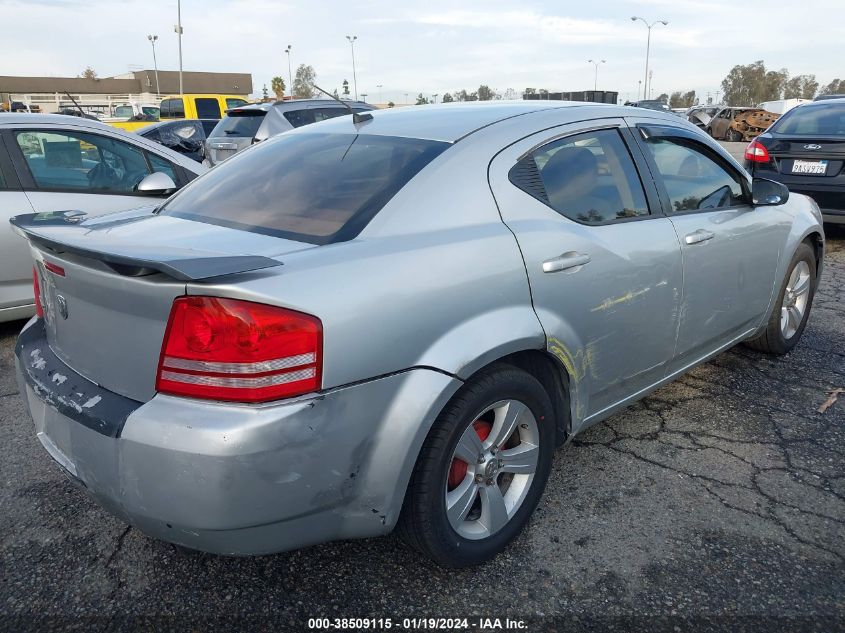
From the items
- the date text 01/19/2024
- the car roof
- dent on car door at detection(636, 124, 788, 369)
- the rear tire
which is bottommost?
the date text 01/19/2024

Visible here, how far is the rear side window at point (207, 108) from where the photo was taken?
71.8 feet

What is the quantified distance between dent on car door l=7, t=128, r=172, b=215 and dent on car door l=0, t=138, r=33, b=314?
0.20 feet

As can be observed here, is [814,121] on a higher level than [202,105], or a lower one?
lower

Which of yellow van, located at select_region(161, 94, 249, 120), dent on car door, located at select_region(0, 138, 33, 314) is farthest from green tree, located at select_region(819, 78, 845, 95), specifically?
dent on car door, located at select_region(0, 138, 33, 314)

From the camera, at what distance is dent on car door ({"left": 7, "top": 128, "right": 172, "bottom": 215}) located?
15.3ft

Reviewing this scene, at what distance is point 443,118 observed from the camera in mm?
2760

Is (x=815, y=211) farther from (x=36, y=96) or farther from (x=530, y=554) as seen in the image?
(x=36, y=96)

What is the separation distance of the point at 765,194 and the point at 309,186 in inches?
98.7

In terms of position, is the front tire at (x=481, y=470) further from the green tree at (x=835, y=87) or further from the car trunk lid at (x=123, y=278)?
the green tree at (x=835, y=87)

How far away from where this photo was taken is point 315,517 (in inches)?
76.3

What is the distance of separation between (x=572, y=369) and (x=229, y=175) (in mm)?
1616

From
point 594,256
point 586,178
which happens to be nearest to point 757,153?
point 586,178

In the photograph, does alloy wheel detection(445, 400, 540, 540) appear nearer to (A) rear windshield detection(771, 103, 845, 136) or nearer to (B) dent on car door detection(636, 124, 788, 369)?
(B) dent on car door detection(636, 124, 788, 369)

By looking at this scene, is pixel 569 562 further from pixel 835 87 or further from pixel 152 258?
pixel 835 87
